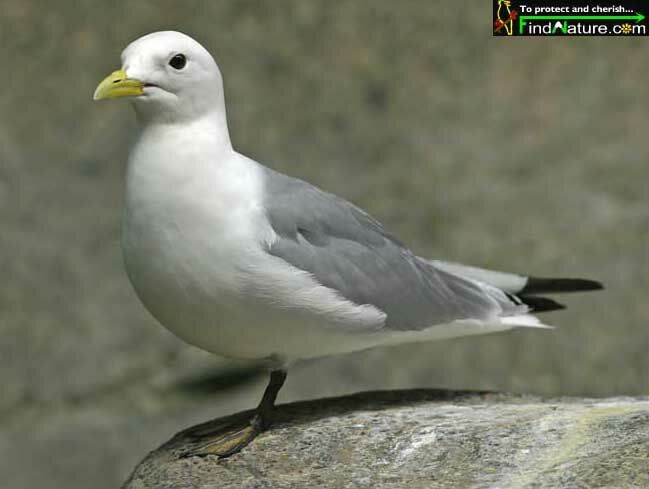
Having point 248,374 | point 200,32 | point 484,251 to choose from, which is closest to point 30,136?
point 200,32

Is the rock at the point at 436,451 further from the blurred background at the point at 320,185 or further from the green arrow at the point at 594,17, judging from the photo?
the green arrow at the point at 594,17

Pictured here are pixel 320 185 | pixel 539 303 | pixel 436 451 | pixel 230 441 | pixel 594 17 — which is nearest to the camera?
pixel 436 451

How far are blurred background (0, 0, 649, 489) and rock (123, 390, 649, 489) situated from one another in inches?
65.1

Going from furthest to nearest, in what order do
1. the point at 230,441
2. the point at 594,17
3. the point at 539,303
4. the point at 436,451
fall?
the point at 594,17 → the point at 539,303 → the point at 230,441 → the point at 436,451

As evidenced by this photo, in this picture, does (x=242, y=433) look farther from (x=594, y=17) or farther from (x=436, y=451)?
(x=594, y=17)

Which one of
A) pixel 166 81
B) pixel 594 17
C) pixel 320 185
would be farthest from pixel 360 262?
pixel 594 17

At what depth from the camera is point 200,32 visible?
4266mm

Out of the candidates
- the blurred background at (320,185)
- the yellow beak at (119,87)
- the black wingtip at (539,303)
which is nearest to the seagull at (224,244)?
the yellow beak at (119,87)

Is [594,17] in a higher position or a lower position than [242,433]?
higher

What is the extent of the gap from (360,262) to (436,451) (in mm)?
467

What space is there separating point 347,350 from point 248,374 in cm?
173

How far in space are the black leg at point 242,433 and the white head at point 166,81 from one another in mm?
582

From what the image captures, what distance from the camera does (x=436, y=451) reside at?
2.32m

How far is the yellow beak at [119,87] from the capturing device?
→ 7.59 ft
